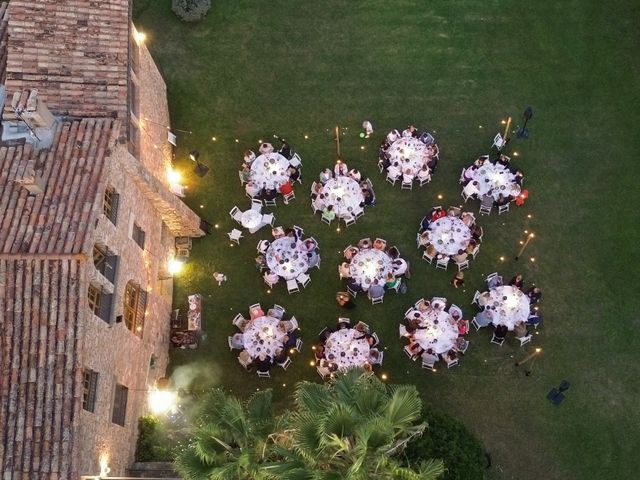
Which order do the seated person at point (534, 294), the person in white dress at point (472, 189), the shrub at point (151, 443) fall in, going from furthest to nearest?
the person in white dress at point (472, 189)
the seated person at point (534, 294)
the shrub at point (151, 443)

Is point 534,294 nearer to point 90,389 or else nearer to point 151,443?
point 151,443

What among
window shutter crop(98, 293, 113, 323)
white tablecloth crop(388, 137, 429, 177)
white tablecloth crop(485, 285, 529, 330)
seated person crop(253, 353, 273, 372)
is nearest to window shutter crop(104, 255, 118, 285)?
window shutter crop(98, 293, 113, 323)

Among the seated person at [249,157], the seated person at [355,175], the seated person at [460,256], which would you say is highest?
the seated person at [249,157]

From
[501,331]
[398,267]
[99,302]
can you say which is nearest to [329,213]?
[398,267]

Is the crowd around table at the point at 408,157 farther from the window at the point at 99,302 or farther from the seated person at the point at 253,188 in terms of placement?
the window at the point at 99,302

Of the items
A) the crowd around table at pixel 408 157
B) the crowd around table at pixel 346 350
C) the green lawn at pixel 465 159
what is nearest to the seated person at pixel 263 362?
the green lawn at pixel 465 159

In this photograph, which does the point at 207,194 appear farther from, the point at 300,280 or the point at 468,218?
the point at 468,218
